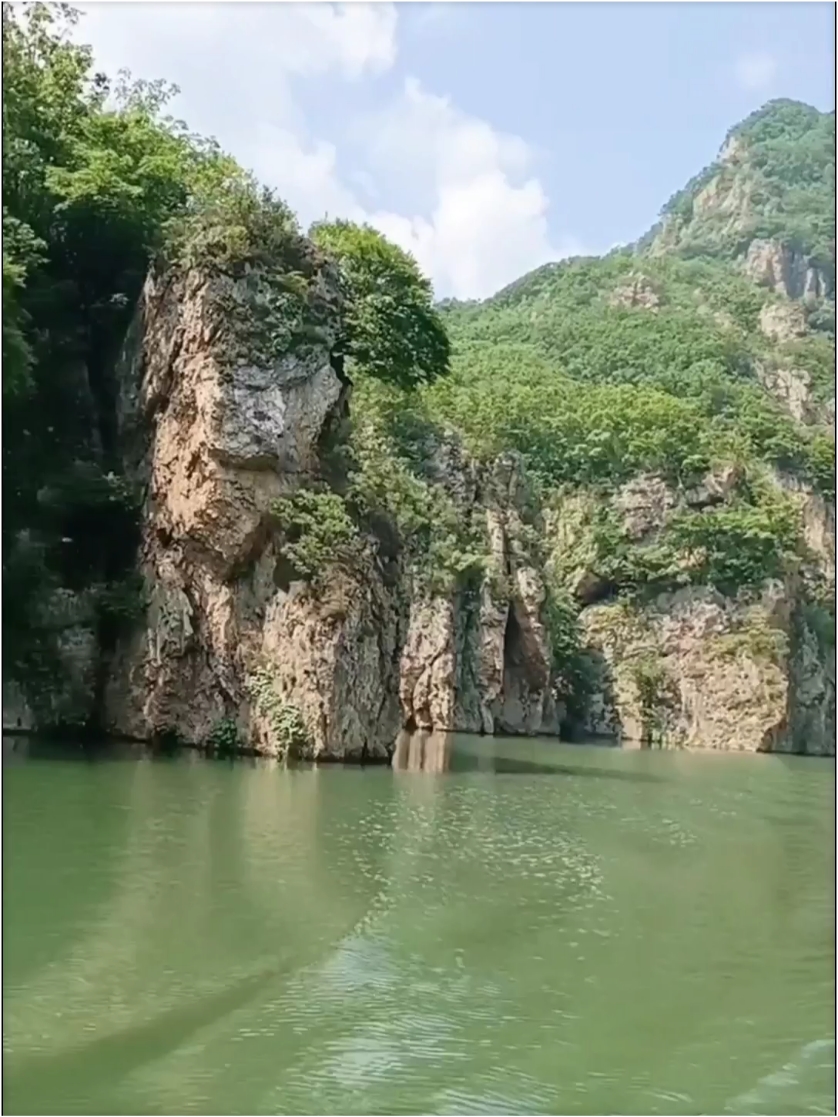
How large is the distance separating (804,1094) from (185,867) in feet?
16.7

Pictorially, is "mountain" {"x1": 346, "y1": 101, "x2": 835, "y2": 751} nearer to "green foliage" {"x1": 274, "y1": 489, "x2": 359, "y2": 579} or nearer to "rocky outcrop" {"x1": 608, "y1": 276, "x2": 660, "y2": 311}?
"rocky outcrop" {"x1": 608, "y1": 276, "x2": 660, "y2": 311}

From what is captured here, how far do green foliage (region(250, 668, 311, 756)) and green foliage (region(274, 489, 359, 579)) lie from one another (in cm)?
167

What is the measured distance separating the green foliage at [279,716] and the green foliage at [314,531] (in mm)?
1671

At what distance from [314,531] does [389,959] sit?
11.9m

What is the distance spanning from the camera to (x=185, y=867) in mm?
9797

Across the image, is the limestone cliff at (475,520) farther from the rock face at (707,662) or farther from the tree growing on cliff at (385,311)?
the tree growing on cliff at (385,311)

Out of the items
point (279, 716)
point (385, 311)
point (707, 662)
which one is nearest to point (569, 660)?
point (707, 662)

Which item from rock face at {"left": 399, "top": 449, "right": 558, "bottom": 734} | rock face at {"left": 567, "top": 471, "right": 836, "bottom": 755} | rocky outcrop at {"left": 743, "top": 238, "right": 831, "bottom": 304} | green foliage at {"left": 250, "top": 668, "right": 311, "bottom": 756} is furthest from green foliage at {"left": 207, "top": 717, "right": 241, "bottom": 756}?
rocky outcrop at {"left": 743, "top": 238, "right": 831, "bottom": 304}

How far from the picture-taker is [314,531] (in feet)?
63.6

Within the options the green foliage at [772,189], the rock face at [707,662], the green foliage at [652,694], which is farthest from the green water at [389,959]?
the green foliage at [772,189]

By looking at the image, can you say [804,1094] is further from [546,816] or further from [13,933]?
[546,816]

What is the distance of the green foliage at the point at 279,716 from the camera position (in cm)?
1870

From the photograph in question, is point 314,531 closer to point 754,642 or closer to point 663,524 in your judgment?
point 754,642

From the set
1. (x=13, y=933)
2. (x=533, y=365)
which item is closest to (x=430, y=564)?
(x=533, y=365)
